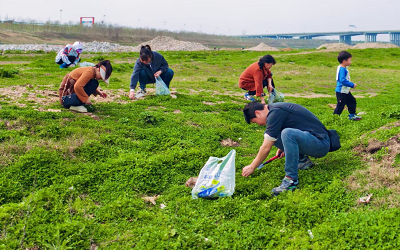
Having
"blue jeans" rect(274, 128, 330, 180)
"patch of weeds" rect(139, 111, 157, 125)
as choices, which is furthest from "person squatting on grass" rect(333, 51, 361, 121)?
"patch of weeds" rect(139, 111, 157, 125)

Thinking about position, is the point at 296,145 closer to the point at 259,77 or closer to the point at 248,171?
the point at 248,171

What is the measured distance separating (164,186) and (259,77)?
481cm

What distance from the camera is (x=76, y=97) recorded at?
6832mm

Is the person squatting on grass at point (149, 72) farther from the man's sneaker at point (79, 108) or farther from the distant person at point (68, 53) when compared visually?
the distant person at point (68, 53)

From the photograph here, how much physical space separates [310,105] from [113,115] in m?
6.24

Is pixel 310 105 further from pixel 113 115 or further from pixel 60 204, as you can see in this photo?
pixel 60 204

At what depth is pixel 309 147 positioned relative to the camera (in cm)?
431

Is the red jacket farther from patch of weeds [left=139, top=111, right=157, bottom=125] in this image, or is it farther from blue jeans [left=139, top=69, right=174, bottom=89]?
patch of weeds [left=139, top=111, right=157, bottom=125]

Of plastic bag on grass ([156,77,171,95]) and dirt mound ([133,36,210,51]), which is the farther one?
dirt mound ([133,36,210,51])

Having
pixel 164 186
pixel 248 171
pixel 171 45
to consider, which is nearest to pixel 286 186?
pixel 248 171

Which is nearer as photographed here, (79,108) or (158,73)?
(79,108)

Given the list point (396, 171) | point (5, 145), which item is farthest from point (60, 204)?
point (396, 171)

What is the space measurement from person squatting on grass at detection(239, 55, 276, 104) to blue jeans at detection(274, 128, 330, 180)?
4107 mm

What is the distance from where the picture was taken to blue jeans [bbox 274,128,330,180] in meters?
Result: 4.22
